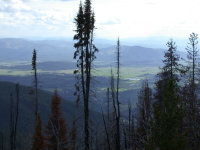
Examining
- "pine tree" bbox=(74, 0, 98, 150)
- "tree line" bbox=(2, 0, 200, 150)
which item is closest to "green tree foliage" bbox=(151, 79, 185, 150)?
"tree line" bbox=(2, 0, 200, 150)

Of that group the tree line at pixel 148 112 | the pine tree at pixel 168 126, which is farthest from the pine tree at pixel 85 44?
the pine tree at pixel 168 126

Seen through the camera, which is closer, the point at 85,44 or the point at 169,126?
the point at 169,126

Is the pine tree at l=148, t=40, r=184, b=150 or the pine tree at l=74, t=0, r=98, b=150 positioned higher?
the pine tree at l=74, t=0, r=98, b=150

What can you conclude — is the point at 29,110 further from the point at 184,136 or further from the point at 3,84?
the point at 184,136

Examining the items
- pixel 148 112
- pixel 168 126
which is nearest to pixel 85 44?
pixel 148 112

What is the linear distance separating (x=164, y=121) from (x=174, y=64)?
15195mm

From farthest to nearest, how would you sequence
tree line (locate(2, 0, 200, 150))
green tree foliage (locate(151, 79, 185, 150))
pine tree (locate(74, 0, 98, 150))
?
pine tree (locate(74, 0, 98, 150)) < tree line (locate(2, 0, 200, 150)) < green tree foliage (locate(151, 79, 185, 150))

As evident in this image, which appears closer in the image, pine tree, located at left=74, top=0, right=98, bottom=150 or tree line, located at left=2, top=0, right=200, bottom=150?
tree line, located at left=2, top=0, right=200, bottom=150

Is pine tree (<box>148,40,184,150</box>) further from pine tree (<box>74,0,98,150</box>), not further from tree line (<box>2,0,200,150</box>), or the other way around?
pine tree (<box>74,0,98,150</box>)

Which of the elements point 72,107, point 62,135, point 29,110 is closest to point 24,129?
point 29,110

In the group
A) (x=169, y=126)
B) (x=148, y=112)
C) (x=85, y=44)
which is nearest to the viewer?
(x=169, y=126)

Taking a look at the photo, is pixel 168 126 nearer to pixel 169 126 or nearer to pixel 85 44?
pixel 169 126

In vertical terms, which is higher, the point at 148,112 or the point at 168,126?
the point at 168,126

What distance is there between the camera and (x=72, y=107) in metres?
128
